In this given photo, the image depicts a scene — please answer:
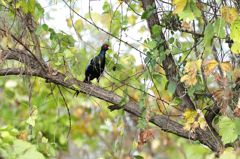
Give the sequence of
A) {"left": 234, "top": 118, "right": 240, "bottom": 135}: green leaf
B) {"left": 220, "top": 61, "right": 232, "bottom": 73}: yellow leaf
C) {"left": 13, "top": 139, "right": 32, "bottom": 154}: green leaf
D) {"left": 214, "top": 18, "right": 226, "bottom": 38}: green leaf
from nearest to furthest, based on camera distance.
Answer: {"left": 13, "top": 139, "right": 32, "bottom": 154}: green leaf
{"left": 220, "top": 61, "right": 232, "bottom": 73}: yellow leaf
{"left": 214, "top": 18, "right": 226, "bottom": 38}: green leaf
{"left": 234, "top": 118, "right": 240, "bottom": 135}: green leaf

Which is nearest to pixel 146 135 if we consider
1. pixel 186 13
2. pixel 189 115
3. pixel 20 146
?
pixel 189 115

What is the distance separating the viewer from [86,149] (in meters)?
5.14

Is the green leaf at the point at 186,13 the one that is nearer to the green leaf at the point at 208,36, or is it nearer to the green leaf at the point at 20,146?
the green leaf at the point at 208,36

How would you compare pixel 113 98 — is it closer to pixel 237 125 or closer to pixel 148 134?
pixel 148 134

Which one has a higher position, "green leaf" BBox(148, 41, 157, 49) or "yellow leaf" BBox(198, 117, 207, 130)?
"green leaf" BBox(148, 41, 157, 49)

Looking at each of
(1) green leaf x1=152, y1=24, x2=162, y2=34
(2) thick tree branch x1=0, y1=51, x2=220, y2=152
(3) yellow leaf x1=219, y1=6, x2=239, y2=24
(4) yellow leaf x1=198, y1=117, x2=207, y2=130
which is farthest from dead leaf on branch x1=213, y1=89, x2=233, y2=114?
(1) green leaf x1=152, y1=24, x2=162, y2=34

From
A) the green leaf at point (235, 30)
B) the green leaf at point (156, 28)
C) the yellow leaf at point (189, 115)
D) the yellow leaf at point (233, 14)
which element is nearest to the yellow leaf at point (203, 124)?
the yellow leaf at point (189, 115)

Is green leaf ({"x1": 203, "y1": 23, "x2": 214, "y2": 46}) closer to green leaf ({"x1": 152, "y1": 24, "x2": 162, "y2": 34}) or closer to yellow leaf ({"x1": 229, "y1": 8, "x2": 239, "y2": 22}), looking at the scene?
yellow leaf ({"x1": 229, "y1": 8, "x2": 239, "y2": 22})

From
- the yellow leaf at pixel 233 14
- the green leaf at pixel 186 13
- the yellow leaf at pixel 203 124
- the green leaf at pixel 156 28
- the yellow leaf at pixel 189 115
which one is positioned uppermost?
the green leaf at pixel 156 28

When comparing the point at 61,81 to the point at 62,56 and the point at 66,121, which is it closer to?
the point at 62,56

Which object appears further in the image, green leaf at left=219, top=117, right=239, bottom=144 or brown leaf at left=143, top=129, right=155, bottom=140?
brown leaf at left=143, top=129, right=155, bottom=140

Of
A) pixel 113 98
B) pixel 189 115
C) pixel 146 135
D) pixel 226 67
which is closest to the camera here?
pixel 226 67

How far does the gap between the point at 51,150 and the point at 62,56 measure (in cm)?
70

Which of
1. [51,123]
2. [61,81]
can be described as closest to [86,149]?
[51,123]
